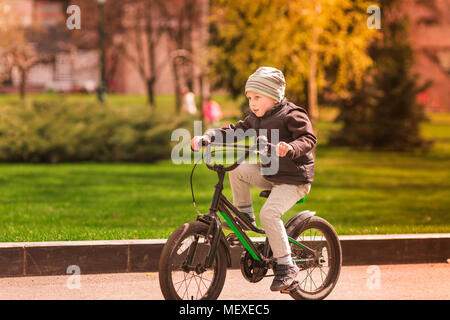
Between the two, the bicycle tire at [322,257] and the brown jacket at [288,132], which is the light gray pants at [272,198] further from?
the bicycle tire at [322,257]

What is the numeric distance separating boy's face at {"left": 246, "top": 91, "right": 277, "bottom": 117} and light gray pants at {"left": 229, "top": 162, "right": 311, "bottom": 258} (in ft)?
1.22

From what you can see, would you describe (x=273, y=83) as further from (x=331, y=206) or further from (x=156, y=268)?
(x=331, y=206)

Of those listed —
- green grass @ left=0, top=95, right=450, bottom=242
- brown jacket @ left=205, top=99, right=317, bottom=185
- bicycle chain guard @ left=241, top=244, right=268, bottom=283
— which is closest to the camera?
brown jacket @ left=205, top=99, right=317, bottom=185

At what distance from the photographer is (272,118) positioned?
556cm

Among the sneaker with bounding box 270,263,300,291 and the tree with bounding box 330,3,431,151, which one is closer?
the sneaker with bounding box 270,263,300,291

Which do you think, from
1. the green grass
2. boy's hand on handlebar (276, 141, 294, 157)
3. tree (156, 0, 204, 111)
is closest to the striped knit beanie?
boy's hand on handlebar (276, 141, 294, 157)

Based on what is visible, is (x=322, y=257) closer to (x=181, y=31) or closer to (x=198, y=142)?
(x=198, y=142)

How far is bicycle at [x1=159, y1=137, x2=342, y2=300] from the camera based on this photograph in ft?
17.2

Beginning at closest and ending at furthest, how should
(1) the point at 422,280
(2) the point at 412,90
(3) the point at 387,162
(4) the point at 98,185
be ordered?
(1) the point at 422,280 → (4) the point at 98,185 → (3) the point at 387,162 → (2) the point at 412,90

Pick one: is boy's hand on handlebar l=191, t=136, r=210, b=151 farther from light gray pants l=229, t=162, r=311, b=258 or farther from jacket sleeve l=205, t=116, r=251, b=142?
light gray pants l=229, t=162, r=311, b=258

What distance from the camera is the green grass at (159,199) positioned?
8445 millimetres

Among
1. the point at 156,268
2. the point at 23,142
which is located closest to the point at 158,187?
the point at 23,142

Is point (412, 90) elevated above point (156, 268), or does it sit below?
above
